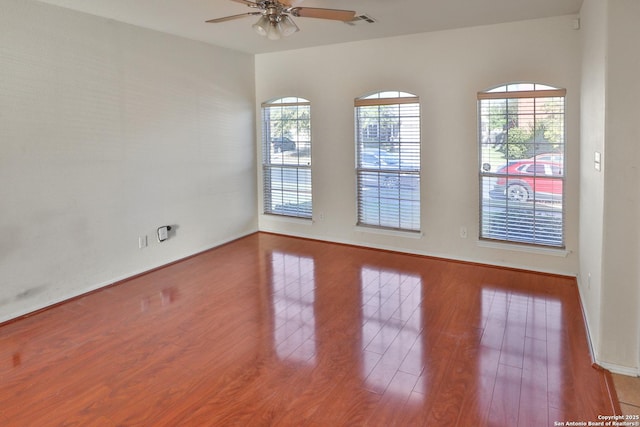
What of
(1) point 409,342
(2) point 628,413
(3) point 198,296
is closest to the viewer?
(2) point 628,413

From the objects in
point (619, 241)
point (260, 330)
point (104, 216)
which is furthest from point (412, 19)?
point (104, 216)

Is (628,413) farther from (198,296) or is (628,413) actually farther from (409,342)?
(198,296)

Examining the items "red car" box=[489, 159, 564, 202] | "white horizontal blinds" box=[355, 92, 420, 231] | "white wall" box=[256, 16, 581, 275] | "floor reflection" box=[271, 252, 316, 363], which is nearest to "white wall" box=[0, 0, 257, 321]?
"white wall" box=[256, 16, 581, 275]

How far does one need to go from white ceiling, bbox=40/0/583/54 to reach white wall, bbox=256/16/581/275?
21 centimetres

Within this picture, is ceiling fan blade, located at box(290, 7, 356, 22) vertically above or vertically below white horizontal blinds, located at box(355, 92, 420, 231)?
above

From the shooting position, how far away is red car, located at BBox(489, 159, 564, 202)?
4445 mm

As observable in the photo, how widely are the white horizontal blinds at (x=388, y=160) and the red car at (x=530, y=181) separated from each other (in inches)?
38.9

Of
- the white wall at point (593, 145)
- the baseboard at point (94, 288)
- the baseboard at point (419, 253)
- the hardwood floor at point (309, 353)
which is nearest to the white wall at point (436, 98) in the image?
the baseboard at point (419, 253)

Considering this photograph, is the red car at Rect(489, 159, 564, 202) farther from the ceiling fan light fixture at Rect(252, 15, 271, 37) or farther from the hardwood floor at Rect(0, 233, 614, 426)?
the ceiling fan light fixture at Rect(252, 15, 271, 37)

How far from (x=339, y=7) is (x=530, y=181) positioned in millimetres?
2599

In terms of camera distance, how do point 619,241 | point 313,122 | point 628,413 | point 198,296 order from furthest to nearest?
point 313,122 → point 198,296 → point 619,241 → point 628,413

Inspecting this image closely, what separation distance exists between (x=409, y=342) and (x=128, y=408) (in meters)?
1.87

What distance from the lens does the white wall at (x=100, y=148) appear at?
3.62 metres

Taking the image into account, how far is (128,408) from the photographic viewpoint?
2.44 meters
